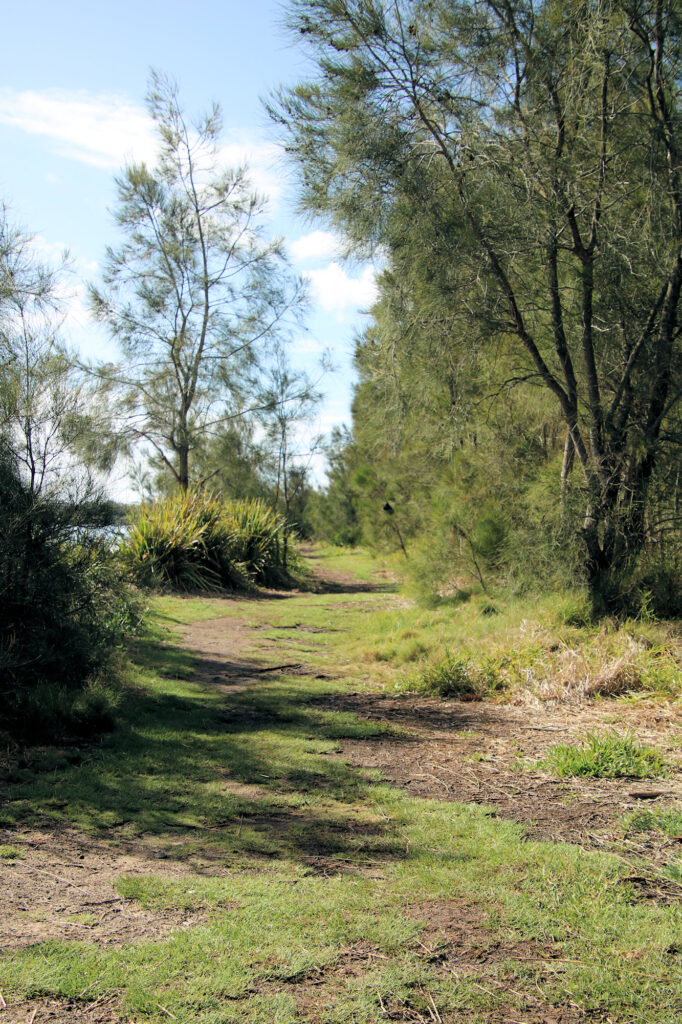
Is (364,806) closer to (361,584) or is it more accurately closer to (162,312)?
(361,584)

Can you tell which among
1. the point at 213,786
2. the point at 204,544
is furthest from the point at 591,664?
the point at 204,544

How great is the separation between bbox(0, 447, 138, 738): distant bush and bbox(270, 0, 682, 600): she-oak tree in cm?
436

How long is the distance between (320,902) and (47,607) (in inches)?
130

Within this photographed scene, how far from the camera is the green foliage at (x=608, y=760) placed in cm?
458

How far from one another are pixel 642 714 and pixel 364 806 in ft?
8.43

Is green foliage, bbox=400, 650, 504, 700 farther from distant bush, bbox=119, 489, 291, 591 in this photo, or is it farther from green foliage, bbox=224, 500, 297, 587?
green foliage, bbox=224, 500, 297, 587

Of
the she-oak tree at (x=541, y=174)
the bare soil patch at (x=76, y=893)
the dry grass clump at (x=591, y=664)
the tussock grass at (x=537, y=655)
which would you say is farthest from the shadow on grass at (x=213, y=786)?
the she-oak tree at (x=541, y=174)

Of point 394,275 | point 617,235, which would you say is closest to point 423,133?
point 394,275

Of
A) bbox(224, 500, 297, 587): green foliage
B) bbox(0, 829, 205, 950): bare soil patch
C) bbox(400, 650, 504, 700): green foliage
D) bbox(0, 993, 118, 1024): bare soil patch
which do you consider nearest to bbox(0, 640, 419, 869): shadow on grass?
bbox(0, 829, 205, 950): bare soil patch

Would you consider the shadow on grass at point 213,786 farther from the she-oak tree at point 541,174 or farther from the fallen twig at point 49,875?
the she-oak tree at point 541,174

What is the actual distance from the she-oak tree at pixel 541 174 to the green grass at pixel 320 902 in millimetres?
4799

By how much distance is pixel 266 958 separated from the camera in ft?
8.51

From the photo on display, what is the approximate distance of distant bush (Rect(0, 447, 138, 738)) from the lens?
16.7ft

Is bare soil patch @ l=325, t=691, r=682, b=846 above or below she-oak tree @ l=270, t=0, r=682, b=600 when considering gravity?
below
